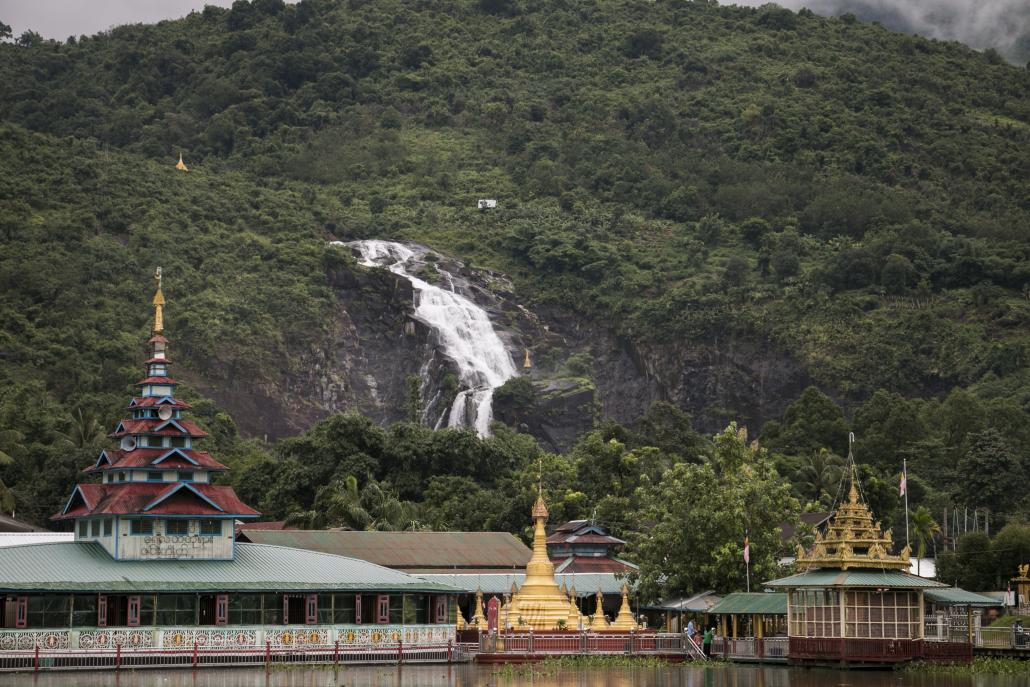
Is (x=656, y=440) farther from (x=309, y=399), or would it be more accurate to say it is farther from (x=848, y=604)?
(x=848, y=604)

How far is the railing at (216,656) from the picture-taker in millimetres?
56438

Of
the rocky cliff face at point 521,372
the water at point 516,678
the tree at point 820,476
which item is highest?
the rocky cliff face at point 521,372

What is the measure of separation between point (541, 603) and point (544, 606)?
0.16 m

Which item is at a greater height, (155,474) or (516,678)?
(155,474)

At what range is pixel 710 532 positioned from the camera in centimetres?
7119

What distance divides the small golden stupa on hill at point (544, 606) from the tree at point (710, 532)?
5.95m

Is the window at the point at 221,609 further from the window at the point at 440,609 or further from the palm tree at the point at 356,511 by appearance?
the palm tree at the point at 356,511

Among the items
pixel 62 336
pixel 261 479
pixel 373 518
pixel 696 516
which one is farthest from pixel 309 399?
pixel 696 516

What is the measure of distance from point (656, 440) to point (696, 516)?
160 feet

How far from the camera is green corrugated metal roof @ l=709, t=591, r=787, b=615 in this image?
61.4m

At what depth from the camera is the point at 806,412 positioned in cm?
13075

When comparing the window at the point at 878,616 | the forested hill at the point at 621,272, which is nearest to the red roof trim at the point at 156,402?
the window at the point at 878,616

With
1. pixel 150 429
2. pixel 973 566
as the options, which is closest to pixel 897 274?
pixel 973 566

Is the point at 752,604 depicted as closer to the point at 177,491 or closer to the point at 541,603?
the point at 541,603
